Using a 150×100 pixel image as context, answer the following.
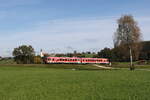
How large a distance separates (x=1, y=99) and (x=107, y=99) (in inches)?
156

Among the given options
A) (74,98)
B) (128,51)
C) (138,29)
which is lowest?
(74,98)

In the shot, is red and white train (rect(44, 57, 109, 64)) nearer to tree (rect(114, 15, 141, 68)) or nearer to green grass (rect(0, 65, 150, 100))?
tree (rect(114, 15, 141, 68))

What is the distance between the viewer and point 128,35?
56875 mm

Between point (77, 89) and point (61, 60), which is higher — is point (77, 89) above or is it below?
below

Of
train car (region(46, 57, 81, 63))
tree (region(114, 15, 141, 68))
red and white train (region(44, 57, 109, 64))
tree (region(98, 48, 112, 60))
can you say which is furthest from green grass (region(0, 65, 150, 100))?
tree (region(98, 48, 112, 60))

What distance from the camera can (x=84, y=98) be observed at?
9344 millimetres

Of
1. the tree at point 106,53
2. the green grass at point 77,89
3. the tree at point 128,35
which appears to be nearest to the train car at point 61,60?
the tree at point 128,35

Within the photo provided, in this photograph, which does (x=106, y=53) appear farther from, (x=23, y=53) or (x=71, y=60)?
(x=71, y=60)

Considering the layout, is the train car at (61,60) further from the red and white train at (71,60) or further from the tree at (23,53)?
the tree at (23,53)

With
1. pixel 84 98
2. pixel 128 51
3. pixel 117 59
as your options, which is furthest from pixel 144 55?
pixel 84 98

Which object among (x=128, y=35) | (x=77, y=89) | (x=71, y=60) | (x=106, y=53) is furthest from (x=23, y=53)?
(x=77, y=89)

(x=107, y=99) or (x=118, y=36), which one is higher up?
(x=118, y=36)

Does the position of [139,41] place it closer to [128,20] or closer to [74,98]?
[128,20]

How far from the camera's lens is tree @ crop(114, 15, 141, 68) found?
5616cm
